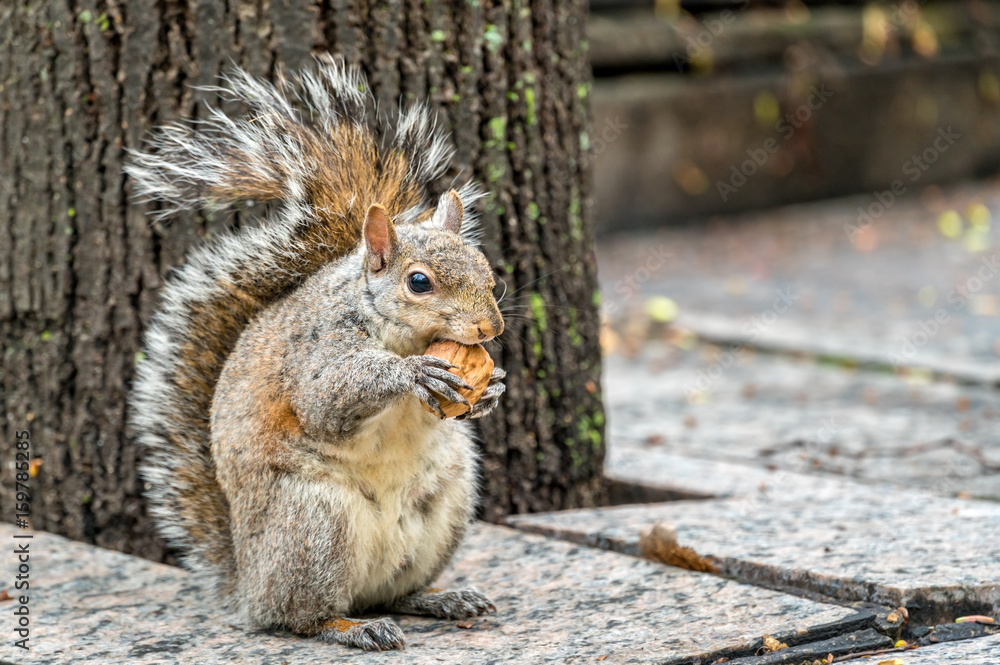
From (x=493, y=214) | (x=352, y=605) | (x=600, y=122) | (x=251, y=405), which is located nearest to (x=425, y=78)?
(x=493, y=214)

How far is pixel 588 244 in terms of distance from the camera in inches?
115

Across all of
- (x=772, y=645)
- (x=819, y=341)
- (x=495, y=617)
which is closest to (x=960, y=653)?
(x=772, y=645)

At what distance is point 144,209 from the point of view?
2.60m

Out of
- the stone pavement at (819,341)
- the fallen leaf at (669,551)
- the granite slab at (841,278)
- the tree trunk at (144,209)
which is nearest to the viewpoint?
the fallen leaf at (669,551)

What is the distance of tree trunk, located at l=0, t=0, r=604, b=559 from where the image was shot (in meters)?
2.54

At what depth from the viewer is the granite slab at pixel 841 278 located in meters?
4.88

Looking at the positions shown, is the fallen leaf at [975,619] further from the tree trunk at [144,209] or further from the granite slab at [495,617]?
the tree trunk at [144,209]

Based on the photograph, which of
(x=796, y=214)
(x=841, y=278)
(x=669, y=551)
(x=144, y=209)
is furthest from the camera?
(x=796, y=214)

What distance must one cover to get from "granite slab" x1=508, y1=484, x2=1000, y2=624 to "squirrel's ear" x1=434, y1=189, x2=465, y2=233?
78 centimetres

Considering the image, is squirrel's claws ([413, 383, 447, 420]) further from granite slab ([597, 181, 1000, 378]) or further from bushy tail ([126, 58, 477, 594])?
granite slab ([597, 181, 1000, 378])

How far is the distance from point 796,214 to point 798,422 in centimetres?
392

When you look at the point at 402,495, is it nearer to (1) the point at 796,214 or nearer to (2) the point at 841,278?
(2) the point at 841,278

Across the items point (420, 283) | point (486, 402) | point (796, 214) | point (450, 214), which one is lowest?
point (486, 402)

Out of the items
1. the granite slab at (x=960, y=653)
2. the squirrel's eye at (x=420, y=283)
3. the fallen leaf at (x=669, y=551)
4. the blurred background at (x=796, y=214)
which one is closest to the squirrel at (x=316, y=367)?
the squirrel's eye at (x=420, y=283)
